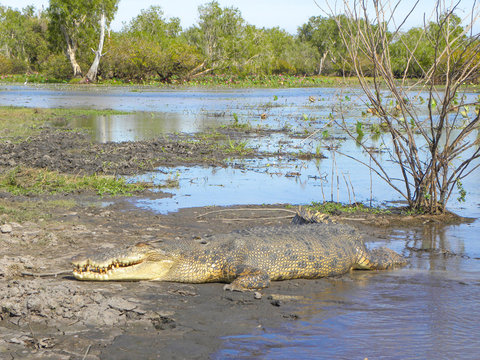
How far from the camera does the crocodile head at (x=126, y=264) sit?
171 inches

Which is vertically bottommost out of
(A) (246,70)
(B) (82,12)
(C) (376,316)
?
(C) (376,316)

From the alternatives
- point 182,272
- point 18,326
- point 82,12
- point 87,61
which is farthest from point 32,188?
point 87,61

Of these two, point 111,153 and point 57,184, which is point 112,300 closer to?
point 57,184

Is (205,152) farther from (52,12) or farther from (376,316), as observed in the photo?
(52,12)

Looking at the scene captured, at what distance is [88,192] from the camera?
315 inches

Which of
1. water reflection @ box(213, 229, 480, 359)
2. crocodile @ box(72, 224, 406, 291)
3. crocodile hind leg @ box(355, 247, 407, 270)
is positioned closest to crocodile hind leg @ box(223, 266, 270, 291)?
crocodile @ box(72, 224, 406, 291)

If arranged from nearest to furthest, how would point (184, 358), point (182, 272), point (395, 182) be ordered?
point (184, 358) < point (182, 272) < point (395, 182)

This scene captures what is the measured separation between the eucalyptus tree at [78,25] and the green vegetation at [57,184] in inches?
1405

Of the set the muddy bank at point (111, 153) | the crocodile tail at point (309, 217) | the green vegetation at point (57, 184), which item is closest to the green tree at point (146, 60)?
the muddy bank at point (111, 153)

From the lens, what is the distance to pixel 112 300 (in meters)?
3.93

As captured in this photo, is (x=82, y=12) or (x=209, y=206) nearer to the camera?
(x=209, y=206)

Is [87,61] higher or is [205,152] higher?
[87,61]

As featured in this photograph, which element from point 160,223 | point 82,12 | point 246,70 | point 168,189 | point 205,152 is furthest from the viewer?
point 246,70

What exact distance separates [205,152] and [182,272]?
24.2 ft
